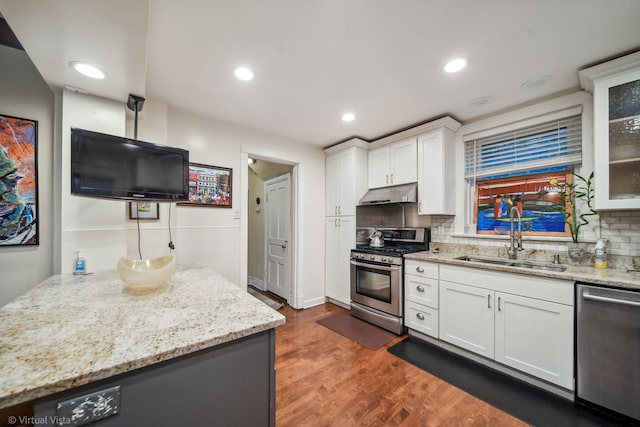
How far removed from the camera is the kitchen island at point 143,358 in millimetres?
656

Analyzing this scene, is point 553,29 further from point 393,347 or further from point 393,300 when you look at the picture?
point 393,347

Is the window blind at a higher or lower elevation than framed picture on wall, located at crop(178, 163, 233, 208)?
higher

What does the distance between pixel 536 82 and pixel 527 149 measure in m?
0.70

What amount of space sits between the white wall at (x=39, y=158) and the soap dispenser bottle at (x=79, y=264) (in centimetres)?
42

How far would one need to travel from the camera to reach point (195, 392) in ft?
2.73

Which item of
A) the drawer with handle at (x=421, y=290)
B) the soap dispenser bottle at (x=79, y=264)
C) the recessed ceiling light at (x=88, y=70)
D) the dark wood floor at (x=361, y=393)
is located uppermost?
the recessed ceiling light at (x=88, y=70)

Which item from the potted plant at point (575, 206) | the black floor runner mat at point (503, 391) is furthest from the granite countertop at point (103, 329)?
the potted plant at point (575, 206)

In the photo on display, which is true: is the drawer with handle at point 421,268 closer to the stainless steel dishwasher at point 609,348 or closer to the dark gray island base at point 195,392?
the stainless steel dishwasher at point 609,348

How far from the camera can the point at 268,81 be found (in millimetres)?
2068

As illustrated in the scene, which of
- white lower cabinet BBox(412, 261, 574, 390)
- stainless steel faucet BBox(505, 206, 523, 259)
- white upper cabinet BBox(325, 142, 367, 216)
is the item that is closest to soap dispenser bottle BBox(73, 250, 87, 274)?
white upper cabinet BBox(325, 142, 367, 216)

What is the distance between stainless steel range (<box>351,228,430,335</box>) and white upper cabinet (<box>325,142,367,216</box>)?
62 centimetres

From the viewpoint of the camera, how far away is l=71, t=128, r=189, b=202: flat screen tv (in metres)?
1.55

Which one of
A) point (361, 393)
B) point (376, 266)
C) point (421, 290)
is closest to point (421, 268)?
point (421, 290)

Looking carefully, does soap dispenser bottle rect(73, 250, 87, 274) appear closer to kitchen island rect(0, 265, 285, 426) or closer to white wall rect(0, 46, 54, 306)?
white wall rect(0, 46, 54, 306)
